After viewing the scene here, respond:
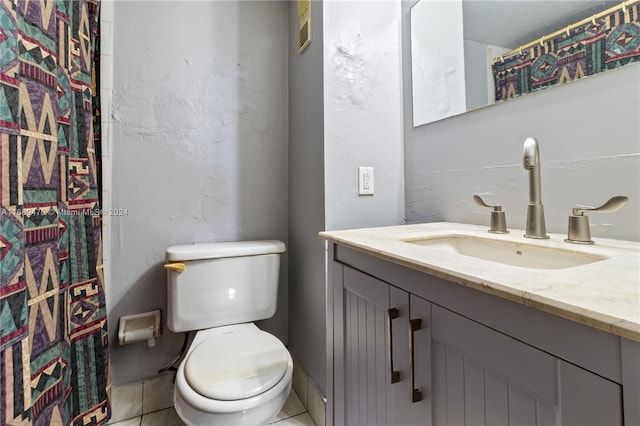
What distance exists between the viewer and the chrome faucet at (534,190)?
0.72 metres

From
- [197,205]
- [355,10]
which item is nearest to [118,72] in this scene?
[197,205]

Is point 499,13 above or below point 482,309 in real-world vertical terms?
above

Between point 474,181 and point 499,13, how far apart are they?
55cm

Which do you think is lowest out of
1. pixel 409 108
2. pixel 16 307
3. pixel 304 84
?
pixel 16 307

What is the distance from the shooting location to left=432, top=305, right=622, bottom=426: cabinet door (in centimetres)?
35

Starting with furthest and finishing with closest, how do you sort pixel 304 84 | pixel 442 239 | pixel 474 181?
pixel 304 84 → pixel 474 181 → pixel 442 239

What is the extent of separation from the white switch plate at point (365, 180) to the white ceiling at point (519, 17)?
0.59m

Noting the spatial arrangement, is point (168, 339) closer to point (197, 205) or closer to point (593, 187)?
point (197, 205)

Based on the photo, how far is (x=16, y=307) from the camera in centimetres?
57

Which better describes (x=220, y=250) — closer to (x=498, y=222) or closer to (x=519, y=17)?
(x=498, y=222)

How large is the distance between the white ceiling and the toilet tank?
1.10 meters

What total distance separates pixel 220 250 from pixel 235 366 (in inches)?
17.3

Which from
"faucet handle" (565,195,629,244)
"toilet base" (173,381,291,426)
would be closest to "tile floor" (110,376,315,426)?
"toilet base" (173,381,291,426)

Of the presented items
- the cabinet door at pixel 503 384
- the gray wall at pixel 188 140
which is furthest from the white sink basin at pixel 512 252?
the gray wall at pixel 188 140
